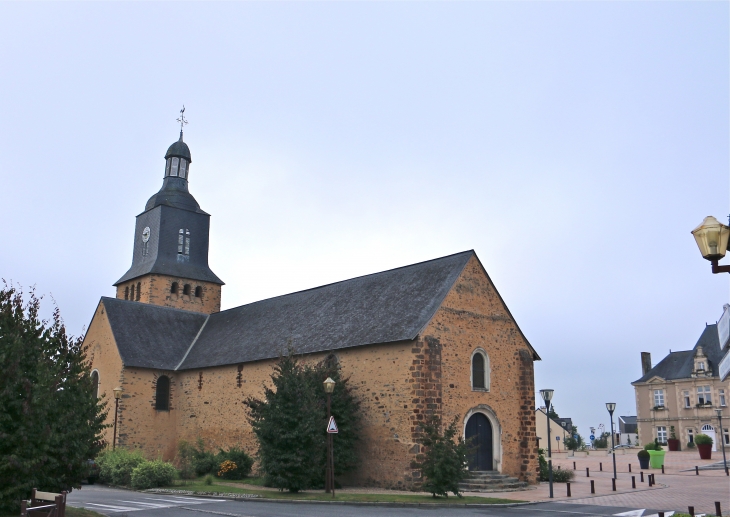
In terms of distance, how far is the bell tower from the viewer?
37.6 m

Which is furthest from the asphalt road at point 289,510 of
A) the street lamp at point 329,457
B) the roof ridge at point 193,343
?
the roof ridge at point 193,343

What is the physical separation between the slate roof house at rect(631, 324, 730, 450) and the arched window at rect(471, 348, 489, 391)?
32253 millimetres

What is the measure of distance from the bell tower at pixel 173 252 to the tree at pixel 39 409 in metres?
23.9

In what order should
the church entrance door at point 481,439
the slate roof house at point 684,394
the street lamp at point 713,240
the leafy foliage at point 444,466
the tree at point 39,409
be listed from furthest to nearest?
the slate roof house at point 684,394 → the church entrance door at point 481,439 → the leafy foliage at point 444,466 → the tree at point 39,409 → the street lamp at point 713,240

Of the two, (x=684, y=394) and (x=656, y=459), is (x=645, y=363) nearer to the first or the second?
(x=684, y=394)

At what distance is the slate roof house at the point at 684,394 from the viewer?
161ft

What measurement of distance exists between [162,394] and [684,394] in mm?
40650

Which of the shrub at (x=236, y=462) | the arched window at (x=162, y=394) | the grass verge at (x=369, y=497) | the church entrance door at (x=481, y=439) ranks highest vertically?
the arched window at (x=162, y=394)

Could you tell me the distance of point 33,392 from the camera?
1207 cm

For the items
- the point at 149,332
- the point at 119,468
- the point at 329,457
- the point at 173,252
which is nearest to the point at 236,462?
the point at 119,468

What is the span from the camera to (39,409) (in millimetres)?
11891

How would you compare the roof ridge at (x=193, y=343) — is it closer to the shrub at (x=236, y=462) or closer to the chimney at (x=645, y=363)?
the shrub at (x=236, y=462)

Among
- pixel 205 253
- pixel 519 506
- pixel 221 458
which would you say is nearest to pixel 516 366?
pixel 519 506

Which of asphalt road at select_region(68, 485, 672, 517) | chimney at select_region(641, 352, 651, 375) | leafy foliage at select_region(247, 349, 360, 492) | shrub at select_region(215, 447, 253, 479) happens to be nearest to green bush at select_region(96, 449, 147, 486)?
shrub at select_region(215, 447, 253, 479)
